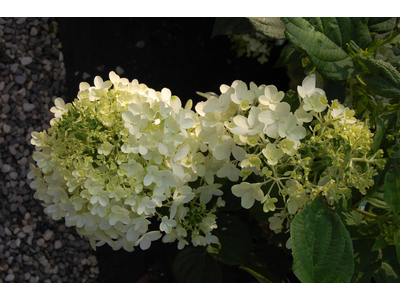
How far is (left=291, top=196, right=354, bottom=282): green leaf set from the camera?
638 mm

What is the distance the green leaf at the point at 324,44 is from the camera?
0.76 meters

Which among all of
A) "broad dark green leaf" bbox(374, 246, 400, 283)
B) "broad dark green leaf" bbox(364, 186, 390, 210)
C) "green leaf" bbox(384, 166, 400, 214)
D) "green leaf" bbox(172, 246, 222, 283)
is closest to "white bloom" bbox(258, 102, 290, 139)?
"green leaf" bbox(384, 166, 400, 214)

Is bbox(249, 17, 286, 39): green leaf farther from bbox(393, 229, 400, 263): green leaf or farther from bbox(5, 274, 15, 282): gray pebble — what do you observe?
bbox(5, 274, 15, 282): gray pebble

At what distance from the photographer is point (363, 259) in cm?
82

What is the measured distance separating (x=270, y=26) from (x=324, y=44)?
0.50 feet

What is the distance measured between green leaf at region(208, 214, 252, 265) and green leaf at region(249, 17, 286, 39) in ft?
1.63

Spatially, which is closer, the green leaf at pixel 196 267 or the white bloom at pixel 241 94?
the white bloom at pixel 241 94

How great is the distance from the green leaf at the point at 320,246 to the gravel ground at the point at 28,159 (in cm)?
124

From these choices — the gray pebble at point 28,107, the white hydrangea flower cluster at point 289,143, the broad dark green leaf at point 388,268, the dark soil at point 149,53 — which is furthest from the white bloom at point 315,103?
the gray pebble at point 28,107

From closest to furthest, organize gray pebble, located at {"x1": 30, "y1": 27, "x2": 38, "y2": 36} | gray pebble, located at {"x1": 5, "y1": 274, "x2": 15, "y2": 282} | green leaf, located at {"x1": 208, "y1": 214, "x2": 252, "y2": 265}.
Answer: green leaf, located at {"x1": 208, "y1": 214, "x2": 252, "y2": 265}
gray pebble, located at {"x1": 5, "y1": 274, "x2": 15, "y2": 282}
gray pebble, located at {"x1": 30, "y1": 27, "x2": 38, "y2": 36}

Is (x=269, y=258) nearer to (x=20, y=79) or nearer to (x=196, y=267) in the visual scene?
(x=196, y=267)

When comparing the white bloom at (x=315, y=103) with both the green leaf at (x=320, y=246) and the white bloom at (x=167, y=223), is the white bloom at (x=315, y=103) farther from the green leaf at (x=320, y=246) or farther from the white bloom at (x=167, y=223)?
the white bloom at (x=167, y=223)

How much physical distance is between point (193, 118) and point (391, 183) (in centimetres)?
40

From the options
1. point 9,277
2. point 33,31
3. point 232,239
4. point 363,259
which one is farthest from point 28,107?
point 363,259
